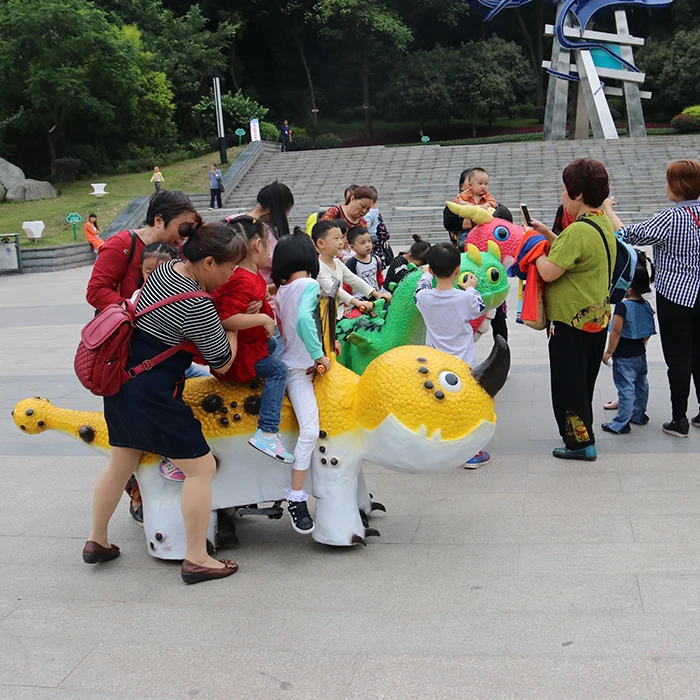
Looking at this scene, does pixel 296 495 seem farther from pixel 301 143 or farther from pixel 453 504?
pixel 301 143

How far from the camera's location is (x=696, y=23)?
36406 mm

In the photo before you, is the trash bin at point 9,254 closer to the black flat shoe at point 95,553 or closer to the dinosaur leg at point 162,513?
the black flat shoe at point 95,553

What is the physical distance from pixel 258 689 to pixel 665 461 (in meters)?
3.14

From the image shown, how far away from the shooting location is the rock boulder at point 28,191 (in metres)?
25.7

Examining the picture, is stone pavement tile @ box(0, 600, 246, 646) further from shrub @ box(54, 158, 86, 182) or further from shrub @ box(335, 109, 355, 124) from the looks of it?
shrub @ box(335, 109, 355, 124)

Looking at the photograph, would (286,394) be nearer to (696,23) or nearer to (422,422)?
(422,422)

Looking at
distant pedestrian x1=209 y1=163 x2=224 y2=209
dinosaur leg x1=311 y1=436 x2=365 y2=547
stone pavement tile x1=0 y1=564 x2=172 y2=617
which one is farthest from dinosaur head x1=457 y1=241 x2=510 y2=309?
distant pedestrian x1=209 y1=163 x2=224 y2=209

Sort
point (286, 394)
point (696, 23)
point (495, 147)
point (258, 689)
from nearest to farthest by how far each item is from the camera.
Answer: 1. point (258, 689)
2. point (286, 394)
3. point (495, 147)
4. point (696, 23)

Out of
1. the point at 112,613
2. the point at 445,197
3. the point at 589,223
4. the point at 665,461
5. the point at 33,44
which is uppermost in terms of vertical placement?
the point at 33,44

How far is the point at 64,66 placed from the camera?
1131 inches

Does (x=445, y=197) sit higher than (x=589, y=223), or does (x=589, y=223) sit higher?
(x=589, y=223)

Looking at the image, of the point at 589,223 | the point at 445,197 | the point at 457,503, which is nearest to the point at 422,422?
the point at 457,503

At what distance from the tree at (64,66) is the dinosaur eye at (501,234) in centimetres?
2609

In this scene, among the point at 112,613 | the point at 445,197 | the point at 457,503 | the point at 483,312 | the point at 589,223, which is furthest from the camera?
the point at 445,197
